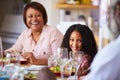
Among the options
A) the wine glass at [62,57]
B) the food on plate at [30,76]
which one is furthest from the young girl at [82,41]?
the food on plate at [30,76]

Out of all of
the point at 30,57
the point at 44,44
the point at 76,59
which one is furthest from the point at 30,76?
the point at 44,44

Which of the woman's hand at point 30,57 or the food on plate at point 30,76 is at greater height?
the woman's hand at point 30,57

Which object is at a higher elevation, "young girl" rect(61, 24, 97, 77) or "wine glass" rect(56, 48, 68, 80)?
"young girl" rect(61, 24, 97, 77)

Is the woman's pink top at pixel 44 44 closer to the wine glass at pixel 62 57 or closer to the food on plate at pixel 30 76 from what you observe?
the wine glass at pixel 62 57

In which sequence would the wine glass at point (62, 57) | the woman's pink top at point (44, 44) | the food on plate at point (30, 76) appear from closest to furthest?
the food on plate at point (30, 76), the wine glass at point (62, 57), the woman's pink top at point (44, 44)

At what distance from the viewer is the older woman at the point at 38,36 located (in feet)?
9.38

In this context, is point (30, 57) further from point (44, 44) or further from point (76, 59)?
point (76, 59)

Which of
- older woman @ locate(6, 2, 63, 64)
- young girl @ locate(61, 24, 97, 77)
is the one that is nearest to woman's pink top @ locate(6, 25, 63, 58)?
older woman @ locate(6, 2, 63, 64)

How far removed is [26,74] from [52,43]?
91cm

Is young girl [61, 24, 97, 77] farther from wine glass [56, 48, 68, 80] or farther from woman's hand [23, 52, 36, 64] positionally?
woman's hand [23, 52, 36, 64]

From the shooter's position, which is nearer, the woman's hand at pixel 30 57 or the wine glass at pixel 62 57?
the wine glass at pixel 62 57

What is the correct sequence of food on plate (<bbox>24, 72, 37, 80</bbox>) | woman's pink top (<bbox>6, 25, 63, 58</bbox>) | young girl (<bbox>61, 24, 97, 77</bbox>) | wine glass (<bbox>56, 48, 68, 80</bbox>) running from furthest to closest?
woman's pink top (<bbox>6, 25, 63, 58</bbox>) → young girl (<bbox>61, 24, 97, 77</bbox>) → wine glass (<bbox>56, 48, 68, 80</bbox>) → food on plate (<bbox>24, 72, 37, 80</bbox>)

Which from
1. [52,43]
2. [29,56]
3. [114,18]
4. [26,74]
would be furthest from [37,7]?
[114,18]

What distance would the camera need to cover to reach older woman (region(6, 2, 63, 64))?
2.86 metres
